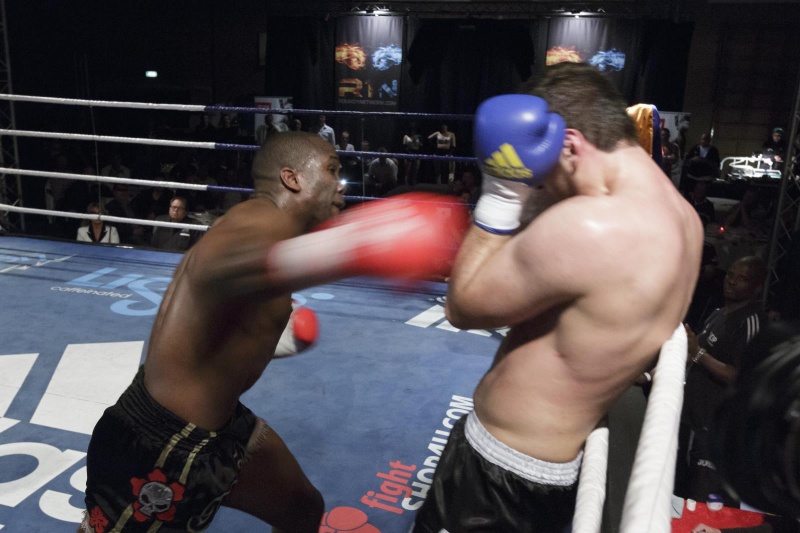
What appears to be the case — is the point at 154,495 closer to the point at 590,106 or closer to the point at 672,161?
the point at 590,106

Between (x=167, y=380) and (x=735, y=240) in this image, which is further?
(x=735, y=240)

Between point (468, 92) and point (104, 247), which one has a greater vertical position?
point (468, 92)

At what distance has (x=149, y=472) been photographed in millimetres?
1225

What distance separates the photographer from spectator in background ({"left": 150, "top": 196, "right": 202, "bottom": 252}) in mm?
4484

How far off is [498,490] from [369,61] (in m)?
9.99

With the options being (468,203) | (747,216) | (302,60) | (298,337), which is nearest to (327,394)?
(298,337)

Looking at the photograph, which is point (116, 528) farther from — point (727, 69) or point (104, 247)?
point (727, 69)

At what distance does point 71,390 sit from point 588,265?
221cm

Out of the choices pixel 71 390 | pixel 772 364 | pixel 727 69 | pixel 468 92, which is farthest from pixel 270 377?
pixel 727 69

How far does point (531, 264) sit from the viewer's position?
97 centimetres

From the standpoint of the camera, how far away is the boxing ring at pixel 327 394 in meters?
1.05

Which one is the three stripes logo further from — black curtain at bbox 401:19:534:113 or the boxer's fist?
black curtain at bbox 401:19:534:113

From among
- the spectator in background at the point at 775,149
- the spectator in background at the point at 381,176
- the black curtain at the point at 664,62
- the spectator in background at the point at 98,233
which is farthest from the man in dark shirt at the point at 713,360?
the black curtain at the point at 664,62

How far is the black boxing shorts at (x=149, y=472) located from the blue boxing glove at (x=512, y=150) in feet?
2.42
